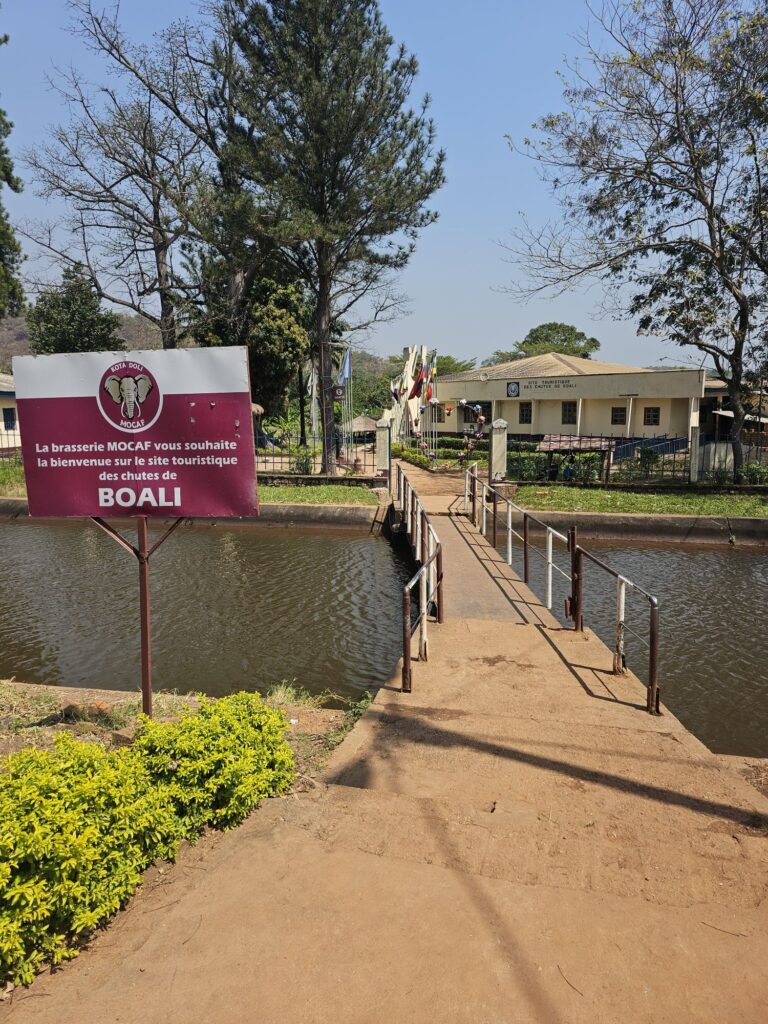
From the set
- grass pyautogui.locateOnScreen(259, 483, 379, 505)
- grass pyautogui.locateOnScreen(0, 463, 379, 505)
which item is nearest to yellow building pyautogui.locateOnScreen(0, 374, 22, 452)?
grass pyautogui.locateOnScreen(0, 463, 379, 505)

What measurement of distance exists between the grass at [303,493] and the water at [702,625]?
621 cm

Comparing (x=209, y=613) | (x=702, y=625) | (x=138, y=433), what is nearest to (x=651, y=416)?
(x=702, y=625)

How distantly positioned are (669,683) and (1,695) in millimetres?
6512

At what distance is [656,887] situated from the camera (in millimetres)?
3039

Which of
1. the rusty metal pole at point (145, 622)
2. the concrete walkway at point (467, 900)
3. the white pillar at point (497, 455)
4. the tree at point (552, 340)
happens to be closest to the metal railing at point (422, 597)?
the concrete walkway at point (467, 900)

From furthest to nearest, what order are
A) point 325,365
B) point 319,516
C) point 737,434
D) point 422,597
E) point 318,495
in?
point 325,365 → point 737,434 → point 318,495 → point 319,516 → point 422,597

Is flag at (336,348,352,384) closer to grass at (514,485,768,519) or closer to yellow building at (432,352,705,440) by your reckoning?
yellow building at (432,352,705,440)

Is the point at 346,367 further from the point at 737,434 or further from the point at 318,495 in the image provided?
the point at 737,434

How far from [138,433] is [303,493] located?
46.7ft

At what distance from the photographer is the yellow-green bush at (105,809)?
8.35 feet

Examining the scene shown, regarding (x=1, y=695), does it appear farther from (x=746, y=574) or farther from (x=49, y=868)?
(x=746, y=574)

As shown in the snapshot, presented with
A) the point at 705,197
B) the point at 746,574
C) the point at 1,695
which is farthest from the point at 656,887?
the point at 705,197

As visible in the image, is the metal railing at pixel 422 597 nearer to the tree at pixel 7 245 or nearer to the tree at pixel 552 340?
the tree at pixel 7 245

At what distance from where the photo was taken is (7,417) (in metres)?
31.9
